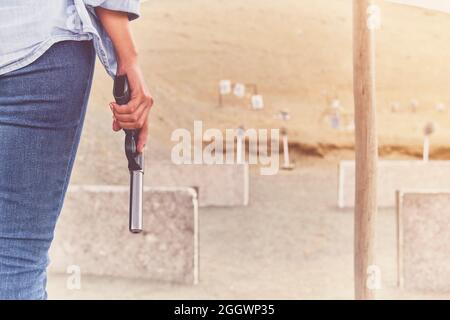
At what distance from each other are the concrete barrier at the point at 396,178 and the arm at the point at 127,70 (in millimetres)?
3135

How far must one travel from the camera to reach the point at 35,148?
0.64 meters

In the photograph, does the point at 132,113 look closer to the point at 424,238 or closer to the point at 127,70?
the point at 127,70

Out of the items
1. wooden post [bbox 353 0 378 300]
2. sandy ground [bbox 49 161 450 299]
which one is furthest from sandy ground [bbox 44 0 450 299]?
wooden post [bbox 353 0 378 300]

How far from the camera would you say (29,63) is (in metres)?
0.63

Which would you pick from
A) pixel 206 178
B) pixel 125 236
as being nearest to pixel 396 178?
pixel 206 178

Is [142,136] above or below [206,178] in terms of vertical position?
below

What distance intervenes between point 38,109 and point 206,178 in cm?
325

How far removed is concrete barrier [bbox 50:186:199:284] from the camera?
2277mm

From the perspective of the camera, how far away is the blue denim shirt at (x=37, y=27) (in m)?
0.63

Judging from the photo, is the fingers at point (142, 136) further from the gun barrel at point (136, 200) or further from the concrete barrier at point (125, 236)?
the concrete barrier at point (125, 236)

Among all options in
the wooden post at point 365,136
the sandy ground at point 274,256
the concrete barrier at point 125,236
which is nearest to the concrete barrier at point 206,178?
the sandy ground at point 274,256

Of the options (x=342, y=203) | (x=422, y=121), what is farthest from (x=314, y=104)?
(x=342, y=203)

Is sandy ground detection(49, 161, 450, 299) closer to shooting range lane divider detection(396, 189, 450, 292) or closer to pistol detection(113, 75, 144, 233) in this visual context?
shooting range lane divider detection(396, 189, 450, 292)

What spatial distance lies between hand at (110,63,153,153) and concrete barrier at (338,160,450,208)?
313 centimetres
